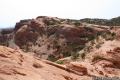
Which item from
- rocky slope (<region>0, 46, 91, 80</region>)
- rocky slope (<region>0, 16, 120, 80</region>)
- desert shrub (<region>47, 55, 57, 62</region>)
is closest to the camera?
rocky slope (<region>0, 46, 91, 80</region>)

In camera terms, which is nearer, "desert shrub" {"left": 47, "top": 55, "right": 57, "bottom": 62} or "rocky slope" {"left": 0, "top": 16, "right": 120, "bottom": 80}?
"rocky slope" {"left": 0, "top": 16, "right": 120, "bottom": 80}

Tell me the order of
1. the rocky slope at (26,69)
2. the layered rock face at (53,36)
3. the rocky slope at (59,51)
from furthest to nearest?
the layered rock face at (53,36), the rocky slope at (59,51), the rocky slope at (26,69)

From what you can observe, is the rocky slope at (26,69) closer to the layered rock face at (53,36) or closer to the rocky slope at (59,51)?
the rocky slope at (59,51)

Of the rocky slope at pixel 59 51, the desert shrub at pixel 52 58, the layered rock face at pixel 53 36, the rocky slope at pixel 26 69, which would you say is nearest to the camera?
the rocky slope at pixel 26 69

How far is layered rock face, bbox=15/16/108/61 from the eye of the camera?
7069 cm

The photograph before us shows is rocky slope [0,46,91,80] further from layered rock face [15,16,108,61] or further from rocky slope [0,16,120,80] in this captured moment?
layered rock face [15,16,108,61]

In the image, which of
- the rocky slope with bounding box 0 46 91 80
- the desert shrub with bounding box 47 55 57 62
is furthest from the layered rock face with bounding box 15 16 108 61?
the rocky slope with bounding box 0 46 91 80

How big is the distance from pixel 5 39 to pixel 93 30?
110 feet

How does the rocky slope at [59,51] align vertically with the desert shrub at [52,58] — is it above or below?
above

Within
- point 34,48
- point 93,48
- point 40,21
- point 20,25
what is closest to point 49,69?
point 93,48

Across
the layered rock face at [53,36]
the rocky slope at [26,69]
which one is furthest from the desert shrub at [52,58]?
the rocky slope at [26,69]

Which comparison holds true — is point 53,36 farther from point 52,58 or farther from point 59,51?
point 52,58

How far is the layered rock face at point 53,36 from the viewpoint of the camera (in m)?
70.7

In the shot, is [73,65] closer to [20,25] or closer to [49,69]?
[49,69]
